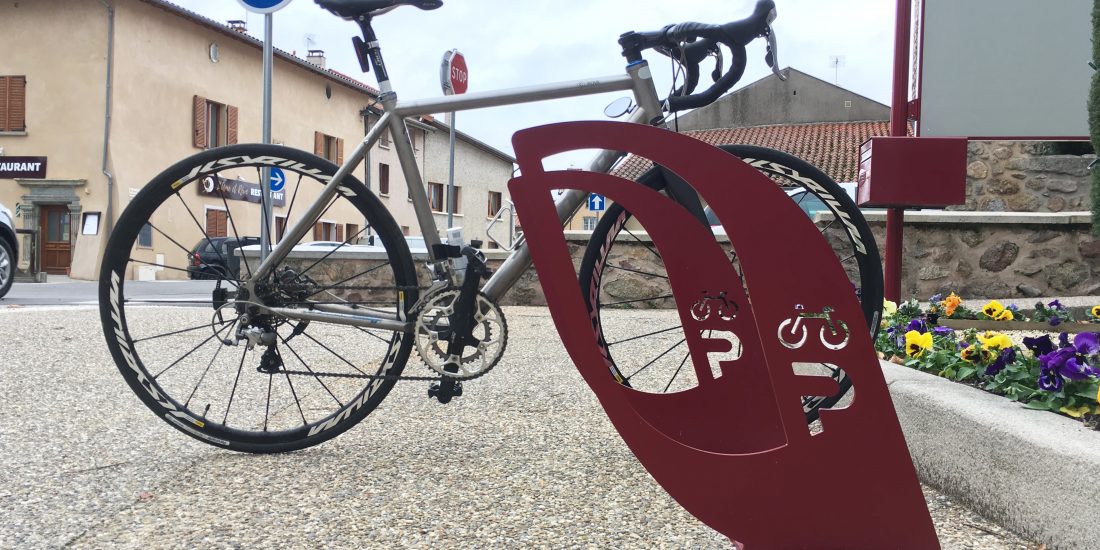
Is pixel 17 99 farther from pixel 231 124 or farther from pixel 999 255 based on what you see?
pixel 999 255

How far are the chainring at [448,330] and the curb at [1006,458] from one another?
1104 mm

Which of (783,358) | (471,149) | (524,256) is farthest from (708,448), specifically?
(471,149)

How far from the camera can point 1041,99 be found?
4273 mm

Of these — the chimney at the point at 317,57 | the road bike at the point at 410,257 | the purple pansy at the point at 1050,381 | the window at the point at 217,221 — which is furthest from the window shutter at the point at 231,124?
the purple pansy at the point at 1050,381

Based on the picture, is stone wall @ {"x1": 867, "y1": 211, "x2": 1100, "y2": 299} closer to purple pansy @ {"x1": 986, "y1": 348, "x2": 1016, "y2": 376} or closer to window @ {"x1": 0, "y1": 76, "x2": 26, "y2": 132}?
purple pansy @ {"x1": 986, "y1": 348, "x2": 1016, "y2": 376}

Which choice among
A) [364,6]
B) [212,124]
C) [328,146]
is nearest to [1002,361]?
[364,6]

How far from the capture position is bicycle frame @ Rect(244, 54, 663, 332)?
2.34m

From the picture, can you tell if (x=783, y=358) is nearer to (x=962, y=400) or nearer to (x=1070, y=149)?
(x=962, y=400)

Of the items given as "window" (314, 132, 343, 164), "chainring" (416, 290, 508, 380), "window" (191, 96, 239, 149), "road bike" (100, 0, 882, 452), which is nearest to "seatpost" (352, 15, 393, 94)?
"road bike" (100, 0, 882, 452)

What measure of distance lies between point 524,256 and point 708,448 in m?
A: 0.76

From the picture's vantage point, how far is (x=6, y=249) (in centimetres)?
827

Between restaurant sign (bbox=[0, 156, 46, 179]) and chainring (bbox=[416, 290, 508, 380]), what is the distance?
20.6m

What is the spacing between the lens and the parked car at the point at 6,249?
816 cm

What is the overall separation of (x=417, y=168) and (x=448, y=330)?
22.6 inches
